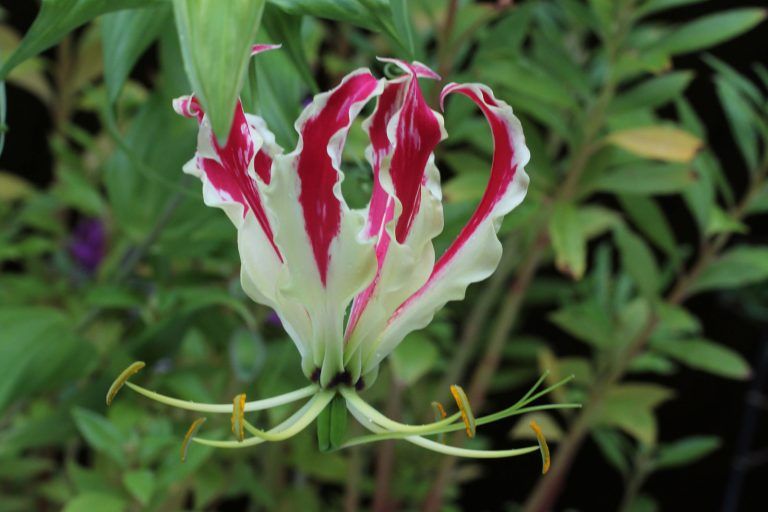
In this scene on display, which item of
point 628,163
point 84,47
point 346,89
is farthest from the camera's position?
point 84,47

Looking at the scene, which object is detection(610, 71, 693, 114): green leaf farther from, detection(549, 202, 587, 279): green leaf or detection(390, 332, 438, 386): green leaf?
detection(390, 332, 438, 386): green leaf

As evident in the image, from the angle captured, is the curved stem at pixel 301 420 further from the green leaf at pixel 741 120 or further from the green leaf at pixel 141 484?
the green leaf at pixel 741 120

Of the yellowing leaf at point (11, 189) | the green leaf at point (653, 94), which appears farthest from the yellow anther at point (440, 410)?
the yellowing leaf at point (11, 189)

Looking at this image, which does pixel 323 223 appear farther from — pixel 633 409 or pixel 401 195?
pixel 633 409

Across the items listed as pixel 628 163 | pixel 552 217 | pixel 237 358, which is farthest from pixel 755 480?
pixel 237 358

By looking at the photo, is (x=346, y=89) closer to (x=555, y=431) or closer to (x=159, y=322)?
(x=159, y=322)

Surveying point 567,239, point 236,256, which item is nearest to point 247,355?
point 236,256
